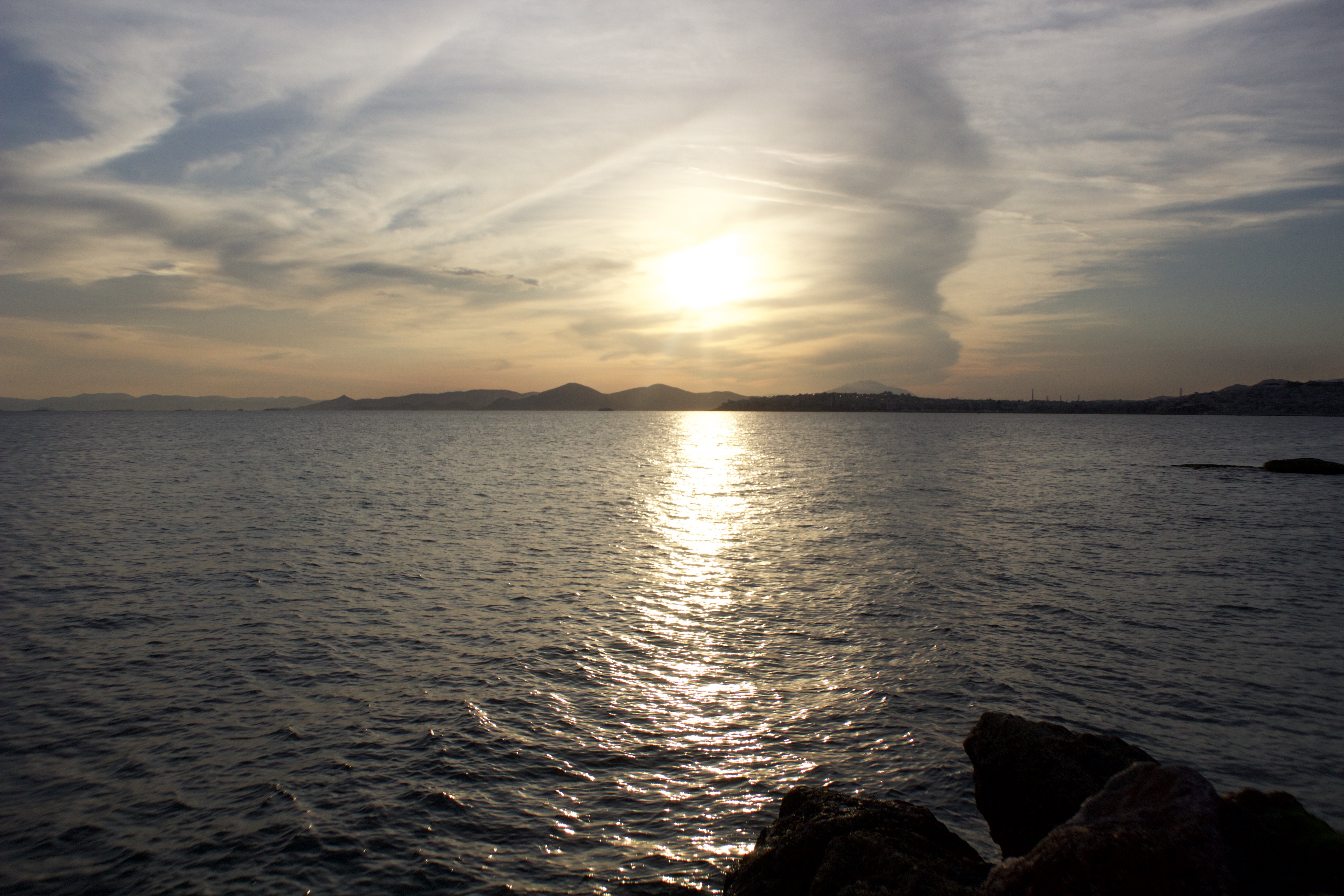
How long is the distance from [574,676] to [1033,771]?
1008cm

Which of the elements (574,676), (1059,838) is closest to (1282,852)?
(1059,838)

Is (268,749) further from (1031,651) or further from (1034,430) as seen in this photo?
(1034,430)

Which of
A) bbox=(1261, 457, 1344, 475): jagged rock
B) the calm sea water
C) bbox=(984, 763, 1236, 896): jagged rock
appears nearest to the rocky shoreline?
bbox=(984, 763, 1236, 896): jagged rock

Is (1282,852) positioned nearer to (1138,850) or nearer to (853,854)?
(1138,850)

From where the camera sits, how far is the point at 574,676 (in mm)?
16203

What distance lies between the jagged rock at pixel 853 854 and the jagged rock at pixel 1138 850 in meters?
0.84

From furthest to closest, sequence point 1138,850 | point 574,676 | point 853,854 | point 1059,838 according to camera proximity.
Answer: point 574,676, point 853,854, point 1059,838, point 1138,850

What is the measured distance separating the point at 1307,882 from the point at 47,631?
27.2 m

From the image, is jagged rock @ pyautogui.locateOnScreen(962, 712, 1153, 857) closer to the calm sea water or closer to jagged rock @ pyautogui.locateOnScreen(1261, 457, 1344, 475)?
the calm sea water

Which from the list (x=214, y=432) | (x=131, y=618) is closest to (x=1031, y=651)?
(x=131, y=618)

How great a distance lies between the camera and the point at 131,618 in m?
20.5

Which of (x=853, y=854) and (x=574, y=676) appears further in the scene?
(x=574, y=676)

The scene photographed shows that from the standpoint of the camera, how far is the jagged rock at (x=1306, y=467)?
66000mm

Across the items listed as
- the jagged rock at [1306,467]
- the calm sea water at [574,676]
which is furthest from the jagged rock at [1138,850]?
the jagged rock at [1306,467]
